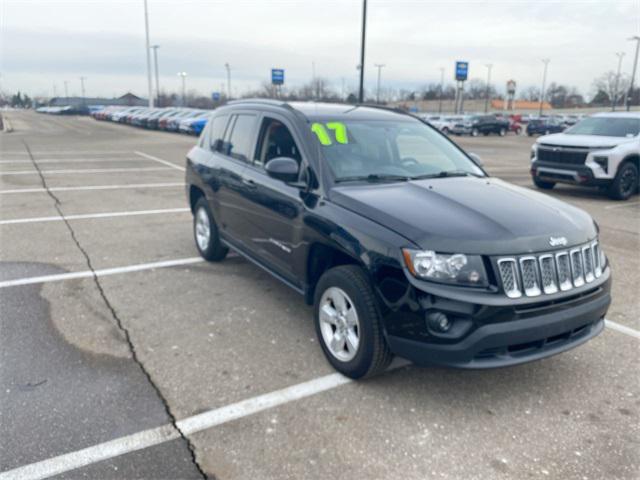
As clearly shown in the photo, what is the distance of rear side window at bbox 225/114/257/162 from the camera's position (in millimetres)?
5230

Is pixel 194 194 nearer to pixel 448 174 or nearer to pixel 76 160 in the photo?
pixel 448 174

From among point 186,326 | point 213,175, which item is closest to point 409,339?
point 186,326

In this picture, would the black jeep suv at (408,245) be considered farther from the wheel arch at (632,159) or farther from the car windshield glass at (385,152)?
the wheel arch at (632,159)

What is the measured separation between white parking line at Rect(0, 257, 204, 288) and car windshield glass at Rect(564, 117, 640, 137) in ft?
32.1

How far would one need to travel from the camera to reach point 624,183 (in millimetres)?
11320

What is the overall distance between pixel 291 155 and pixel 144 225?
4432 millimetres

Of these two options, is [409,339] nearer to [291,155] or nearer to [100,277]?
[291,155]

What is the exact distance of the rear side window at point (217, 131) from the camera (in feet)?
19.4

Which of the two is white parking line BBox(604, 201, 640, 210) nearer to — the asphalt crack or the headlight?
the headlight

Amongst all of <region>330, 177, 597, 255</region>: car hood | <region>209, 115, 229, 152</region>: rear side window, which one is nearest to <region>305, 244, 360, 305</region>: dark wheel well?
<region>330, 177, 597, 255</region>: car hood

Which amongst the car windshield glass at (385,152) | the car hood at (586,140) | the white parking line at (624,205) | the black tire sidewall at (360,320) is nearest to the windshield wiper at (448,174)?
the car windshield glass at (385,152)

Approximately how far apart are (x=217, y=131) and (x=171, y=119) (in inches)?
1180

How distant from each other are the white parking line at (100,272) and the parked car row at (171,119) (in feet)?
68.1

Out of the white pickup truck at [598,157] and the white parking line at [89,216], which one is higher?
the white pickup truck at [598,157]
